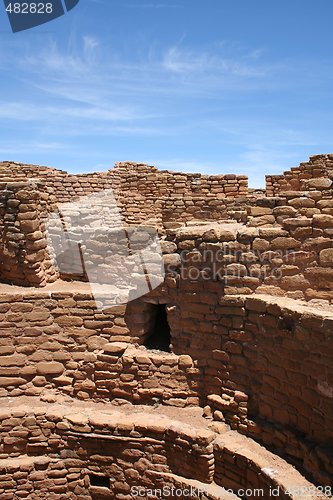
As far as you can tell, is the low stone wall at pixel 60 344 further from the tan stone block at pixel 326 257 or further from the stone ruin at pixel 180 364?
the tan stone block at pixel 326 257

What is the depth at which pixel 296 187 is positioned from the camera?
1373 centimetres

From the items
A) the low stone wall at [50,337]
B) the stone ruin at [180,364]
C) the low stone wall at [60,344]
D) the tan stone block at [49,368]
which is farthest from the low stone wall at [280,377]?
the tan stone block at [49,368]

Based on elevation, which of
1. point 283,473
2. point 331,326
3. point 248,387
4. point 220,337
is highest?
point 331,326

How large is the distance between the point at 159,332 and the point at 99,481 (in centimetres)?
233

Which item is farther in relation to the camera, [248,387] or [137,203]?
[137,203]

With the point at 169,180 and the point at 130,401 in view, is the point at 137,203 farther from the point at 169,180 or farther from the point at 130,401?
the point at 130,401

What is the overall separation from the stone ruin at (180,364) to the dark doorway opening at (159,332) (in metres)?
0.03

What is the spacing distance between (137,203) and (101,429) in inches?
354

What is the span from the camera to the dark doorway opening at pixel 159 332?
278 inches

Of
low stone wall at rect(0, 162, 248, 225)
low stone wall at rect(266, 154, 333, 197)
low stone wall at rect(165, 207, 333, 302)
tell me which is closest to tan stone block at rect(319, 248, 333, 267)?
low stone wall at rect(165, 207, 333, 302)

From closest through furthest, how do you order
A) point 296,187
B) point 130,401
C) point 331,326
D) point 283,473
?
point 331,326, point 283,473, point 130,401, point 296,187

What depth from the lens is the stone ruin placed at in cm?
521

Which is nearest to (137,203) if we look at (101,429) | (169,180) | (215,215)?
(169,180)

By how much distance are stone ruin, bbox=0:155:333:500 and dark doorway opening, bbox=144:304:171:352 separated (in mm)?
30
